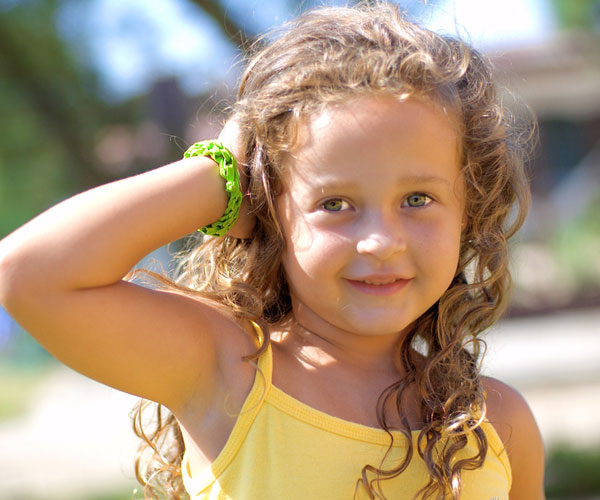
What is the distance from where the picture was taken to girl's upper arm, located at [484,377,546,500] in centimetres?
195

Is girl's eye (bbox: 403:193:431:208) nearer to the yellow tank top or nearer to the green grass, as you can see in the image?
the yellow tank top

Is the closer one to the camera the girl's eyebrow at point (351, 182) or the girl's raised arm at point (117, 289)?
the girl's raised arm at point (117, 289)

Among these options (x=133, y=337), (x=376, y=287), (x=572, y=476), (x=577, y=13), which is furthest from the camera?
(x=577, y=13)

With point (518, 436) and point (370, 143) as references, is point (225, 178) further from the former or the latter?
point (518, 436)

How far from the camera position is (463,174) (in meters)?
1.87

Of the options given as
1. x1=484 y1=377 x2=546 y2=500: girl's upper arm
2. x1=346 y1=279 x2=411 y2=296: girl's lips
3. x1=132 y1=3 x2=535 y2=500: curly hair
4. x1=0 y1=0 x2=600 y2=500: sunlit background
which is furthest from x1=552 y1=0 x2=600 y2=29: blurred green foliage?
x1=346 y1=279 x2=411 y2=296: girl's lips

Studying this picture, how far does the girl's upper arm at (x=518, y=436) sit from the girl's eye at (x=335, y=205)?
597mm

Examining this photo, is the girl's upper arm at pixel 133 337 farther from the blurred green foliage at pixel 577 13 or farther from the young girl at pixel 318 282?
the blurred green foliage at pixel 577 13

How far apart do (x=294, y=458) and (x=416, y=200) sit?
→ 57cm

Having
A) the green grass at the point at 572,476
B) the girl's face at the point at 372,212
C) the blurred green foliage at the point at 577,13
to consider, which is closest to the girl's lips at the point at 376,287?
the girl's face at the point at 372,212

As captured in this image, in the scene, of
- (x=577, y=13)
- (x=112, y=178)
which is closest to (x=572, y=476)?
(x=112, y=178)

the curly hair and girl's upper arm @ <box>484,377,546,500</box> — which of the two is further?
girl's upper arm @ <box>484,377,546,500</box>

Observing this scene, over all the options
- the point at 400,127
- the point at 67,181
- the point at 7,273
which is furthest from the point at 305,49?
the point at 67,181

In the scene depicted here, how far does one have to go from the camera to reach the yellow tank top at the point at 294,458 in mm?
1666
